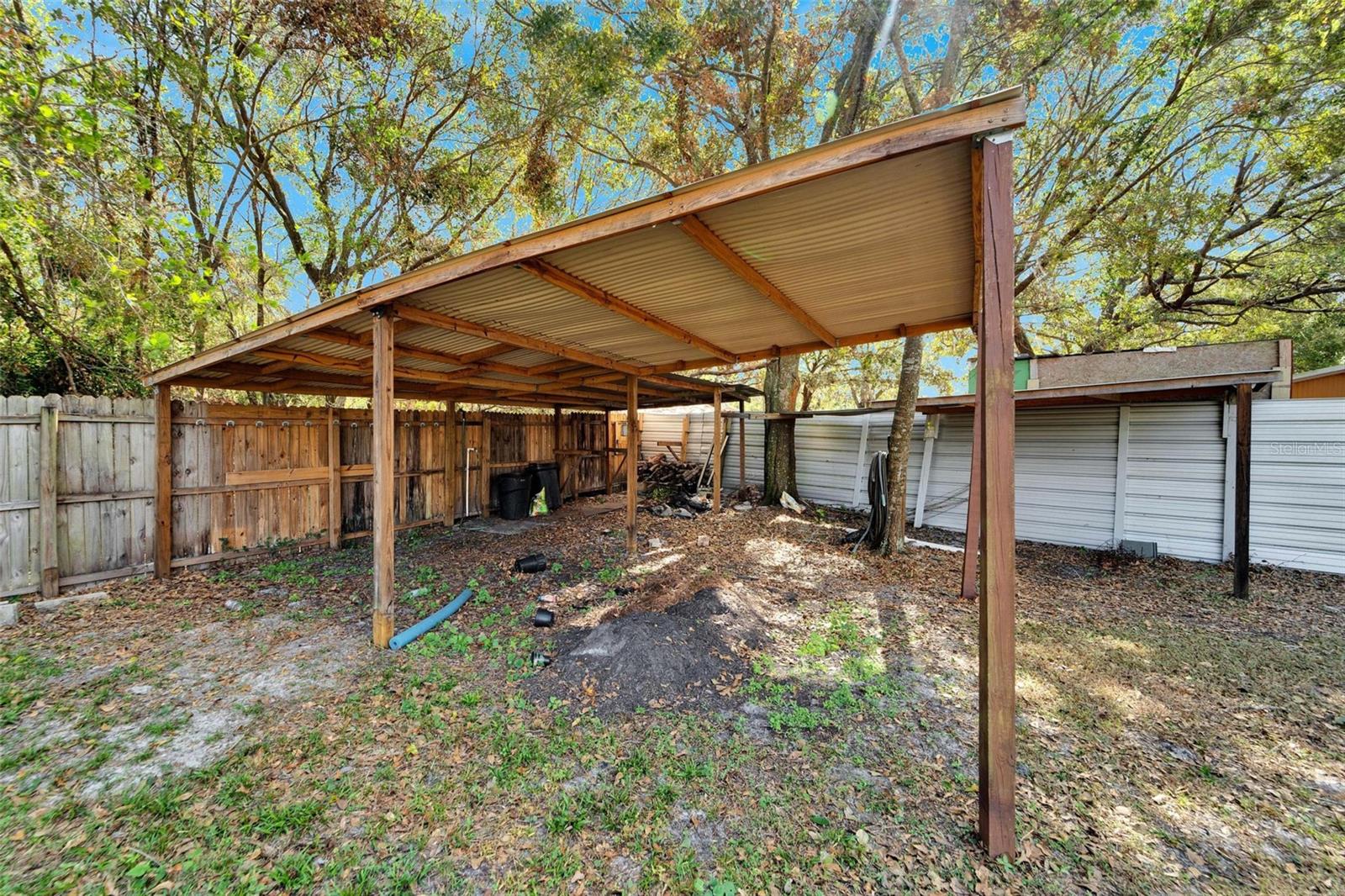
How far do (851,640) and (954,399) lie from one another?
14.1 feet

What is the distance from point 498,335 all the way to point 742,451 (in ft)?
23.2

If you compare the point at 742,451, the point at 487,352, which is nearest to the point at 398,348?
the point at 487,352

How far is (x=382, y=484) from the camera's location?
11.2 feet

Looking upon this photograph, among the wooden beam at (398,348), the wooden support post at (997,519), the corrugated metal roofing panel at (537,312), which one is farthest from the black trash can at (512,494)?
the wooden support post at (997,519)

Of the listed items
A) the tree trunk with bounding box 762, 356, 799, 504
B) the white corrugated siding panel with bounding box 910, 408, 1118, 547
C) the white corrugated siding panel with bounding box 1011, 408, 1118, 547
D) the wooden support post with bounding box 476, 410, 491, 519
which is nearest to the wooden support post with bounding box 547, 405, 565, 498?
the wooden support post with bounding box 476, 410, 491, 519

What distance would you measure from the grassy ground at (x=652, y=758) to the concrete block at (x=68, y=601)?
0.15 m

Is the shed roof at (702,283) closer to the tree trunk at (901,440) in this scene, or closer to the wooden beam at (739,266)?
the wooden beam at (739,266)

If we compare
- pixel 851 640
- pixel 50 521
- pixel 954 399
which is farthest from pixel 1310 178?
pixel 50 521

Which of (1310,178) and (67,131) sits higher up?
(1310,178)

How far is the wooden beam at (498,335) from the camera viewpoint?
3531 mm

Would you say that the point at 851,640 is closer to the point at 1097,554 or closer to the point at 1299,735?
the point at 1299,735

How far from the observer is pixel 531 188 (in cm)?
850

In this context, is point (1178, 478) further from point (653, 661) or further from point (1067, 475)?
point (653, 661)

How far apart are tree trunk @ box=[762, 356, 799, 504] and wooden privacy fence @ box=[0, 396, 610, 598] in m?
5.64
